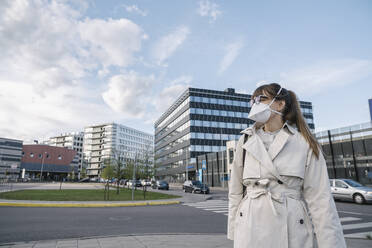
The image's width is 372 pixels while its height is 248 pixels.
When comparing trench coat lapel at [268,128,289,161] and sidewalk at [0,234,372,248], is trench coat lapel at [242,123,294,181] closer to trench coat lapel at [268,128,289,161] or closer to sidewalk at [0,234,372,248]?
trench coat lapel at [268,128,289,161]

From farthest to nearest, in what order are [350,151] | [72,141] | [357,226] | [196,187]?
1. [72,141]
2. [350,151]
3. [196,187]
4. [357,226]

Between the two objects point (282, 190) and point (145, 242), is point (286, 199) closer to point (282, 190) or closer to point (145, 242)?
point (282, 190)

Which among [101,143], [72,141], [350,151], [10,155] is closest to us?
[350,151]

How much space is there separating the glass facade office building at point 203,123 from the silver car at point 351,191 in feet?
149

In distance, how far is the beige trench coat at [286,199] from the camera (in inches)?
70.4

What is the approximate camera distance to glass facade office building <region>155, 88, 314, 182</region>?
215 ft

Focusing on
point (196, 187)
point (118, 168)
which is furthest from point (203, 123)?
point (118, 168)

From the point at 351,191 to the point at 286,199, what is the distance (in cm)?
1785

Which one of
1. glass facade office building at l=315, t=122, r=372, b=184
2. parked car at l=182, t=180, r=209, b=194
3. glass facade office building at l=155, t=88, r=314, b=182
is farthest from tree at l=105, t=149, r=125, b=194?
glass facade office building at l=155, t=88, r=314, b=182

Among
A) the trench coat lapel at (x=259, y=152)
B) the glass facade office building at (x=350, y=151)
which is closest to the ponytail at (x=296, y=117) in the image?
the trench coat lapel at (x=259, y=152)

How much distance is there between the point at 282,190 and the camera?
1.92 m

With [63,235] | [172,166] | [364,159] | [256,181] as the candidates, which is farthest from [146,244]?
[172,166]

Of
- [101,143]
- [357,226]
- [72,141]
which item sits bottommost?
[357,226]

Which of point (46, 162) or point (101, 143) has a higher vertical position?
point (101, 143)
